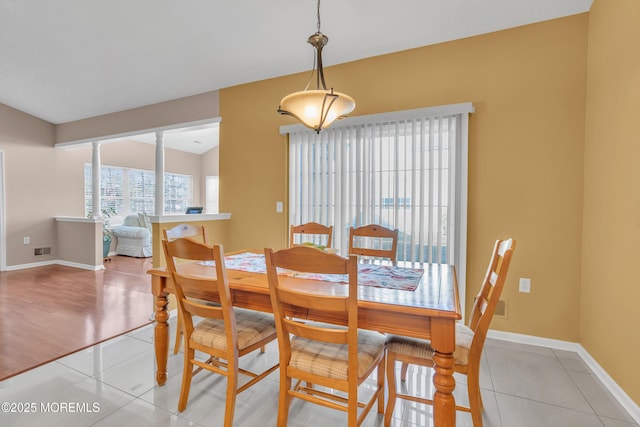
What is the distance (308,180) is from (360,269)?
63.2 inches

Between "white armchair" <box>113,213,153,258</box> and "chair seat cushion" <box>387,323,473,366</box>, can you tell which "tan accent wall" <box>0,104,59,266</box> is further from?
"chair seat cushion" <box>387,323,473,366</box>

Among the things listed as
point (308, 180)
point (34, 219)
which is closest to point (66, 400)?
point (308, 180)

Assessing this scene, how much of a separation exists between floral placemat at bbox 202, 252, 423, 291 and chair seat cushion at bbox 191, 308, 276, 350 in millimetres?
285

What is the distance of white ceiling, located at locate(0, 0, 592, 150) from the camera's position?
7.95ft

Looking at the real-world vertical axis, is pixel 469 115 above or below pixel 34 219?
above

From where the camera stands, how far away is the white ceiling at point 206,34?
2422 mm

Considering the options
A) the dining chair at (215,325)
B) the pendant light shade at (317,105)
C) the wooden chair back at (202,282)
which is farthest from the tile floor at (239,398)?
the pendant light shade at (317,105)

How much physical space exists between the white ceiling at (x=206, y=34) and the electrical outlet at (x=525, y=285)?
82.2 inches

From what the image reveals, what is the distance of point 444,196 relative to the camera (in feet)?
8.91

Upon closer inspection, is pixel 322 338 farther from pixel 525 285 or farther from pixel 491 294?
pixel 525 285

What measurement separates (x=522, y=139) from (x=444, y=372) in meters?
2.11

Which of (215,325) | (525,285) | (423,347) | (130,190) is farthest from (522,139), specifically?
(130,190)

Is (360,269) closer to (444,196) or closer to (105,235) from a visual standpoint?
(444,196)

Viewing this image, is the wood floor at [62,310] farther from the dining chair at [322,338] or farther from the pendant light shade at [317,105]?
the pendant light shade at [317,105]
